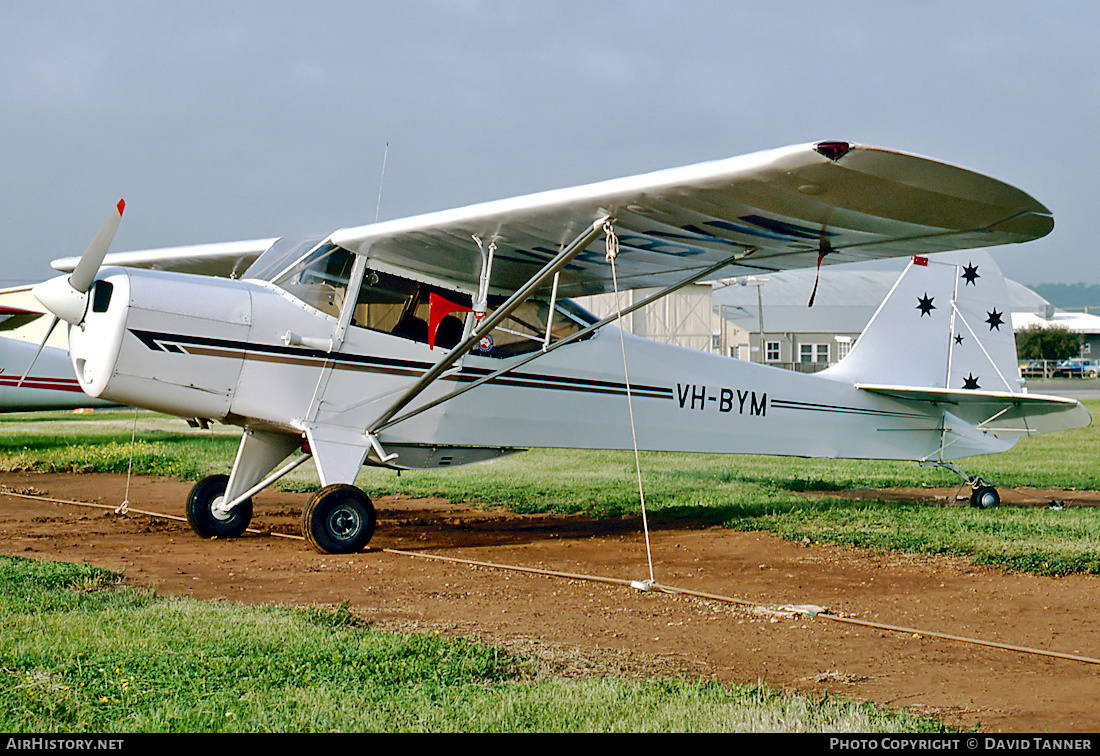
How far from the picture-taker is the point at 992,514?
9289 mm

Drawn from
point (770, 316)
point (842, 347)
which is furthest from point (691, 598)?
point (770, 316)

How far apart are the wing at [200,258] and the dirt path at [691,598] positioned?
2833 millimetres

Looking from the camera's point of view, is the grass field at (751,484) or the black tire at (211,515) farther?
the black tire at (211,515)

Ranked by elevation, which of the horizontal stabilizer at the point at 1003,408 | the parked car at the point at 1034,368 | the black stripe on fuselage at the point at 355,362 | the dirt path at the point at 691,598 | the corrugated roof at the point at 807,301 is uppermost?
the corrugated roof at the point at 807,301

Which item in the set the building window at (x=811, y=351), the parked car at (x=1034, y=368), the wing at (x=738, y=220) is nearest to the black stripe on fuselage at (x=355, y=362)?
the wing at (x=738, y=220)

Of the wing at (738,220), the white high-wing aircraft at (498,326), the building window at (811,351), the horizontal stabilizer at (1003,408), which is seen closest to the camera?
the wing at (738,220)

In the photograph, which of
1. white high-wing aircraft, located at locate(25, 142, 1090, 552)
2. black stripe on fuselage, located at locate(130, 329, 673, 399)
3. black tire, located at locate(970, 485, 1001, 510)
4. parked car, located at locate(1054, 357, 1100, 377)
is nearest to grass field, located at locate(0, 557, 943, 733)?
black stripe on fuselage, located at locate(130, 329, 673, 399)

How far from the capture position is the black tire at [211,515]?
8.09m

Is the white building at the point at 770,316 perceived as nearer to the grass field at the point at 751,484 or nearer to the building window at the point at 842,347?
the building window at the point at 842,347

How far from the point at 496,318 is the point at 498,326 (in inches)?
50.0

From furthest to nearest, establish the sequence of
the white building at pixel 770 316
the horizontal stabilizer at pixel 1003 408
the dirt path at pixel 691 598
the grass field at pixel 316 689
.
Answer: the white building at pixel 770 316
the horizontal stabilizer at pixel 1003 408
the dirt path at pixel 691 598
the grass field at pixel 316 689

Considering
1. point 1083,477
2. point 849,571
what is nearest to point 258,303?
point 849,571

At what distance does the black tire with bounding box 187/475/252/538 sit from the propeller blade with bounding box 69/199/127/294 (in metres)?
2.12

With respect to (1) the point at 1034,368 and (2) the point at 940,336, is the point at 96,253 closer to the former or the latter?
(2) the point at 940,336
